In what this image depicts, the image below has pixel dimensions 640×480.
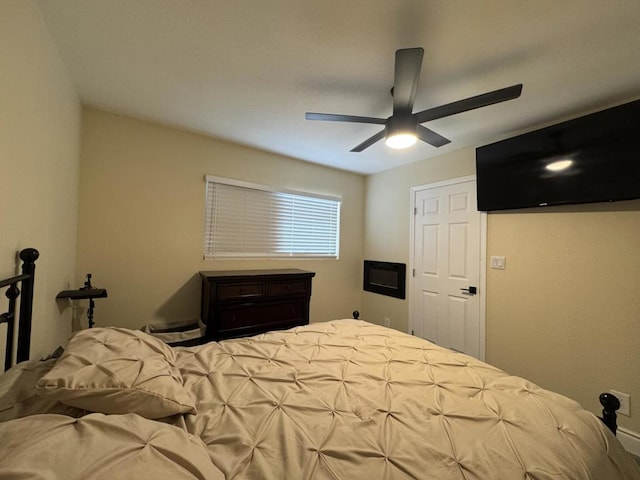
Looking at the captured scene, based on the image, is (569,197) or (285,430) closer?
(285,430)

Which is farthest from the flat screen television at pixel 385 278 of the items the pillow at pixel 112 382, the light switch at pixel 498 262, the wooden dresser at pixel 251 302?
the pillow at pixel 112 382

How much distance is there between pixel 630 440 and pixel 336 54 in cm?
325

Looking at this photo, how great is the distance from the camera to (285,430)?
89cm

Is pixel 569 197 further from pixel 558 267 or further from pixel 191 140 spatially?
pixel 191 140

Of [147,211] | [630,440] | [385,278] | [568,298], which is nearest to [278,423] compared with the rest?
[147,211]

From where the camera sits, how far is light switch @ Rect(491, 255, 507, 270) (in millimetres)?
2600

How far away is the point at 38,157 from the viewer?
1.38 meters

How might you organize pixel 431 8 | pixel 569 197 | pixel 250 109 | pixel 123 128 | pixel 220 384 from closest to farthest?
pixel 220 384, pixel 431 8, pixel 569 197, pixel 250 109, pixel 123 128

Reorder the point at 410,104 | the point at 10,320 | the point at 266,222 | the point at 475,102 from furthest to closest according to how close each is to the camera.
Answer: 1. the point at 266,222
2. the point at 410,104
3. the point at 475,102
4. the point at 10,320

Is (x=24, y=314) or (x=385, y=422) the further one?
(x=24, y=314)

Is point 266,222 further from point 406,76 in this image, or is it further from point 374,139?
point 406,76

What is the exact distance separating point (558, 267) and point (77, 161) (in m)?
4.04

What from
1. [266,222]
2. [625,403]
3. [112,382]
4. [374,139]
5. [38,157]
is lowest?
[625,403]

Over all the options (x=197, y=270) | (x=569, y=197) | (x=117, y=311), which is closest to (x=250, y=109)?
(x=197, y=270)
